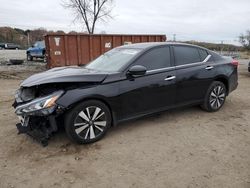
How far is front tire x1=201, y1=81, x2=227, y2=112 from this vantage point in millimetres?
5512

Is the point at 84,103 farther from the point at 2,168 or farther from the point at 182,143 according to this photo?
the point at 182,143

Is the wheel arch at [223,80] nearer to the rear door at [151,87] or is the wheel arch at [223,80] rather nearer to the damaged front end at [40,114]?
the rear door at [151,87]

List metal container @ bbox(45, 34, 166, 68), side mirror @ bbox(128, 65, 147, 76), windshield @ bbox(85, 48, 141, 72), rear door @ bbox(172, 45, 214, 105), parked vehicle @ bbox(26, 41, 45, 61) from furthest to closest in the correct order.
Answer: parked vehicle @ bbox(26, 41, 45, 61) < metal container @ bbox(45, 34, 166, 68) < rear door @ bbox(172, 45, 214, 105) < windshield @ bbox(85, 48, 141, 72) < side mirror @ bbox(128, 65, 147, 76)

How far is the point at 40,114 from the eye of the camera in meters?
3.73

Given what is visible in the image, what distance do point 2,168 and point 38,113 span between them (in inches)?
33.4

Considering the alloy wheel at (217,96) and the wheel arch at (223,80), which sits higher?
the wheel arch at (223,80)

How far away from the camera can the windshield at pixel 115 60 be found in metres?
4.54

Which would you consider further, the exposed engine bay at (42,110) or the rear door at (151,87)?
the rear door at (151,87)

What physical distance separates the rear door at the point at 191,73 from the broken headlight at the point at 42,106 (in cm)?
233

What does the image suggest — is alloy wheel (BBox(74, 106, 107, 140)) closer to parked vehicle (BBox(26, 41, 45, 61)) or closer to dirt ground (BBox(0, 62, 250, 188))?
dirt ground (BBox(0, 62, 250, 188))

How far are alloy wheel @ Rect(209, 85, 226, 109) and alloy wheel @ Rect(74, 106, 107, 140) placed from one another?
2.64 metres

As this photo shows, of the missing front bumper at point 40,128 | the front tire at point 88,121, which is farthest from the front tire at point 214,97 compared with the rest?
the missing front bumper at point 40,128

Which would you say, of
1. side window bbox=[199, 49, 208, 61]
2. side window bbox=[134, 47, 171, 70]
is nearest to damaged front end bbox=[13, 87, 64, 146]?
side window bbox=[134, 47, 171, 70]

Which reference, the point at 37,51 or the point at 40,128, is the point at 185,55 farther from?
the point at 37,51
